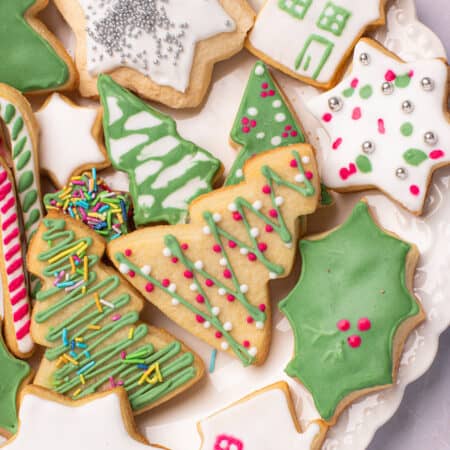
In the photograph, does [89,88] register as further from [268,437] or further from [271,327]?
[268,437]

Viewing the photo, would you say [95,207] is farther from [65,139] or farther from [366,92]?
[366,92]

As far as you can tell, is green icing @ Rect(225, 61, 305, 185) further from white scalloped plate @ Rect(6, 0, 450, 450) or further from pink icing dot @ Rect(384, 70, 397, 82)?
pink icing dot @ Rect(384, 70, 397, 82)

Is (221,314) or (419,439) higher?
(221,314)

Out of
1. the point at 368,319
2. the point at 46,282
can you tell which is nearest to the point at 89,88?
the point at 46,282

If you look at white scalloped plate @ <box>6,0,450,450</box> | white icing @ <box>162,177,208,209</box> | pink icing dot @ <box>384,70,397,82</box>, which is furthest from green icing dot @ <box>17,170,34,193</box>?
pink icing dot @ <box>384,70,397,82</box>

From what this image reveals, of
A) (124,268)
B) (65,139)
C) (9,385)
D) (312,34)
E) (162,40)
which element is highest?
(312,34)

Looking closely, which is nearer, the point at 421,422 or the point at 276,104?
the point at 276,104

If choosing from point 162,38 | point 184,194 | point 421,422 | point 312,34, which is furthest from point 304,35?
point 421,422

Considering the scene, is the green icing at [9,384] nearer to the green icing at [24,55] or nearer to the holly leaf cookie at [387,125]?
the green icing at [24,55]
